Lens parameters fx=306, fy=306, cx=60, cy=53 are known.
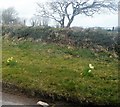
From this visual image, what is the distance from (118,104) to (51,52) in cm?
646

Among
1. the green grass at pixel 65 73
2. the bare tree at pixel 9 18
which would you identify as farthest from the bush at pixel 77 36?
the bare tree at pixel 9 18

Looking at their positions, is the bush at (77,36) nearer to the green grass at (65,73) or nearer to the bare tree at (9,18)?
the green grass at (65,73)

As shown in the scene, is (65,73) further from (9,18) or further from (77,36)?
(9,18)

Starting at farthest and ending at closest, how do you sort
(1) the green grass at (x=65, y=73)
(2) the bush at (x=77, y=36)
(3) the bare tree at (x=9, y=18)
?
(3) the bare tree at (x=9, y=18), (2) the bush at (x=77, y=36), (1) the green grass at (x=65, y=73)

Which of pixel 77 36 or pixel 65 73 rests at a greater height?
pixel 77 36

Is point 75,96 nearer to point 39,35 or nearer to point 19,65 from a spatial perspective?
point 19,65

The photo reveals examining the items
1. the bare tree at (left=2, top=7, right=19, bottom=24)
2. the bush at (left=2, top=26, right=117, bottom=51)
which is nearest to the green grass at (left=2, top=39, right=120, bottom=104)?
the bush at (left=2, top=26, right=117, bottom=51)

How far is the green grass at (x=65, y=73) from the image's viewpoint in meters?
8.18

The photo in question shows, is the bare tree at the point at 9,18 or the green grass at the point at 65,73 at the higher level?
the bare tree at the point at 9,18

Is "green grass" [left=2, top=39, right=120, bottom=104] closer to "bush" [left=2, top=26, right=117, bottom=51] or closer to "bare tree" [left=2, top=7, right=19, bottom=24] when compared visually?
"bush" [left=2, top=26, right=117, bottom=51]

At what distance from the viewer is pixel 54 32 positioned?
15.9m

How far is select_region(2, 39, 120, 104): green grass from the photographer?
818 centimetres

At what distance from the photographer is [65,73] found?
9766 millimetres

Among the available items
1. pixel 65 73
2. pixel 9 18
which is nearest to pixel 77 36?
pixel 65 73
